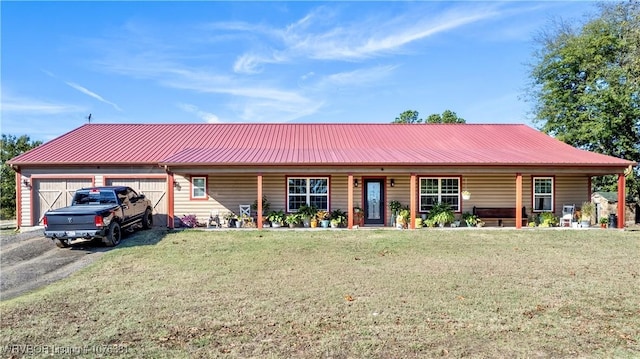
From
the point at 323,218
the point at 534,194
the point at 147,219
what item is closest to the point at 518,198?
the point at 534,194

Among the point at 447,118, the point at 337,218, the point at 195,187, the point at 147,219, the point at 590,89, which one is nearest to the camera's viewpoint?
the point at 147,219

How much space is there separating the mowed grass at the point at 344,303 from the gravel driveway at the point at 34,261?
0.57 metres

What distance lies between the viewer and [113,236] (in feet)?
33.0

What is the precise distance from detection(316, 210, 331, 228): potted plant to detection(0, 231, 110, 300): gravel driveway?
7148 mm

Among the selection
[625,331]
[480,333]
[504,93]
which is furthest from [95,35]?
[504,93]

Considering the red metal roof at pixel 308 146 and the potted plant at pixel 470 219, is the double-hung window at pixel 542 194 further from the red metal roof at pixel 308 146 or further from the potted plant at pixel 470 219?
the potted plant at pixel 470 219

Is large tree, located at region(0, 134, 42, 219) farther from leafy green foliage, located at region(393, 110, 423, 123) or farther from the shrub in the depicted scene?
leafy green foliage, located at region(393, 110, 423, 123)

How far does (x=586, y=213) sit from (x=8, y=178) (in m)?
36.0

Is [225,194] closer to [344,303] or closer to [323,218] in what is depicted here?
[323,218]

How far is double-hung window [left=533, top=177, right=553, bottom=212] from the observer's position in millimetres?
14922

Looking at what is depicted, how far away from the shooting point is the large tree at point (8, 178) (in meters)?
25.6

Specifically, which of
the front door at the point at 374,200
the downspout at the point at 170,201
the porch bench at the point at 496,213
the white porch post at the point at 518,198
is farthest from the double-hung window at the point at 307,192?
the white porch post at the point at 518,198

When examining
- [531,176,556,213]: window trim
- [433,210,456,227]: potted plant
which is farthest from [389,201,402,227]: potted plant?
[531,176,556,213]: window trim

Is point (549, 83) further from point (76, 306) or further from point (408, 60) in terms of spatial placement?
point (76, 306)
